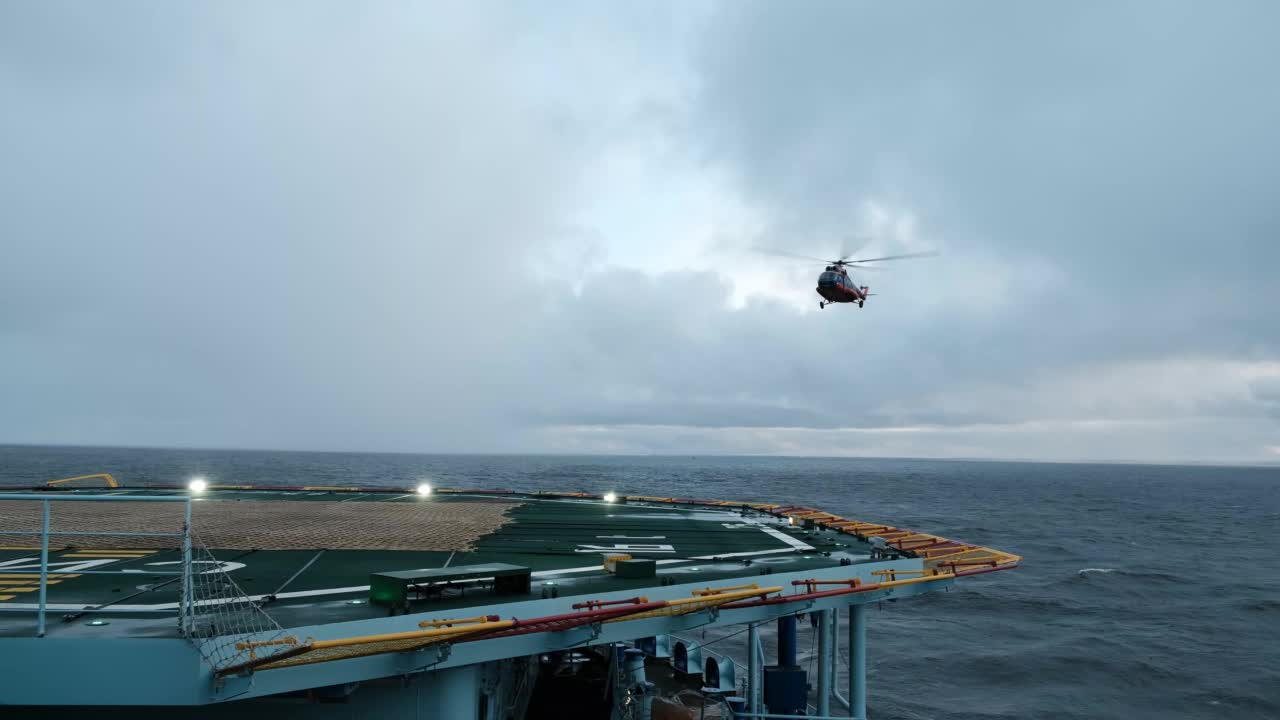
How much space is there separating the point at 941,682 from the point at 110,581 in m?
40.3

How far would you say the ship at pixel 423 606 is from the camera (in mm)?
10242

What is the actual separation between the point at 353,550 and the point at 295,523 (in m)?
8.63

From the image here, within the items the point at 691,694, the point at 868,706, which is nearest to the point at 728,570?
the point at 691,694

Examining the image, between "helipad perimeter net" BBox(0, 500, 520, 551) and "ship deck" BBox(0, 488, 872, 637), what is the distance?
7 centimetres

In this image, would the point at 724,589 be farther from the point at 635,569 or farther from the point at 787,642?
the point at 787,642

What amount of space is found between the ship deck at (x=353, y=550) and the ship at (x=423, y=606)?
104 mm

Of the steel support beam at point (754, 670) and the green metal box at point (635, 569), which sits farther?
the steel support beam at point (754, 670)

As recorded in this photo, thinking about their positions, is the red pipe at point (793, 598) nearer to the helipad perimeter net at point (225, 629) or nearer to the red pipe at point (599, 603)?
the red pipe at point (599, 603)

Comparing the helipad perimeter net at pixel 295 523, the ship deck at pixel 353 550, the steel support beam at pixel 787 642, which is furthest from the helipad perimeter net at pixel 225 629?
the steel support beam at pixel 787 642

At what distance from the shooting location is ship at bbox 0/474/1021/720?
10.2 metres

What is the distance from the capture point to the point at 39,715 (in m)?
11.5

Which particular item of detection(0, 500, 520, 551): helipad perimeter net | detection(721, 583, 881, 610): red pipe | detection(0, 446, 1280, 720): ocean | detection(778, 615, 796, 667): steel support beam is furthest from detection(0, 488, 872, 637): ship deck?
detection(0, 446, 1280, 720): ocean

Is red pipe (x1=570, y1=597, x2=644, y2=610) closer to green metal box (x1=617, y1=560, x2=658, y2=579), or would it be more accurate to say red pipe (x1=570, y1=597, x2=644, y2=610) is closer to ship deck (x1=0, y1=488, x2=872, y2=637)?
ship deck (x1=0, y1=488, x2=872, y2=637)

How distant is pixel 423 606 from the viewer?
13.6 meters
